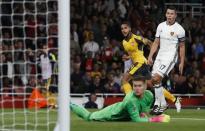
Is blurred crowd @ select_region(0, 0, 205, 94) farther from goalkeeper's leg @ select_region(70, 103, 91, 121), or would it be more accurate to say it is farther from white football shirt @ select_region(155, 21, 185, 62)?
goalkeeper's leg @ select_region(70, 103, 91, 121)

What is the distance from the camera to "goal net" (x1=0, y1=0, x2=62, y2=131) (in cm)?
1505

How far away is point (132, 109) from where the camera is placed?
45.6ft

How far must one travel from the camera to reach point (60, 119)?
977 cm

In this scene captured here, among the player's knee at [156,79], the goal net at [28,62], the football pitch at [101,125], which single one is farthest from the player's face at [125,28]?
the football pitch at [101,125]

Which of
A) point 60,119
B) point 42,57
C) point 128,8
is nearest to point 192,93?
point 128,8

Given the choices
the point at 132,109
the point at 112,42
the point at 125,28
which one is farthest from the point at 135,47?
the point at 112,42

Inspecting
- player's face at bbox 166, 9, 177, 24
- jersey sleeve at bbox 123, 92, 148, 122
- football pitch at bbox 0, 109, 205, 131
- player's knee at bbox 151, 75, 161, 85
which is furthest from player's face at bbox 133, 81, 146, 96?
player's knee at bbox 151, 75, 161, 85

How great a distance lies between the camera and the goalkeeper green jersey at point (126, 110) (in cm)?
1389

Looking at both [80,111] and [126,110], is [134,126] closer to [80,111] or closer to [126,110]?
[126,110]

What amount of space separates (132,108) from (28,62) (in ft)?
12.0

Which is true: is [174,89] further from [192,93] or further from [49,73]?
[49,73]

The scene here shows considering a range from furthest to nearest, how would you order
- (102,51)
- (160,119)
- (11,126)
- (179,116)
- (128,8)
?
(128,8) → (102,51) → (179,116) → (160,119) → (11,126)

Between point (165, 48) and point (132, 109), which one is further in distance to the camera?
point (165, 48)

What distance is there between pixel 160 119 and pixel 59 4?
17.2 ft
